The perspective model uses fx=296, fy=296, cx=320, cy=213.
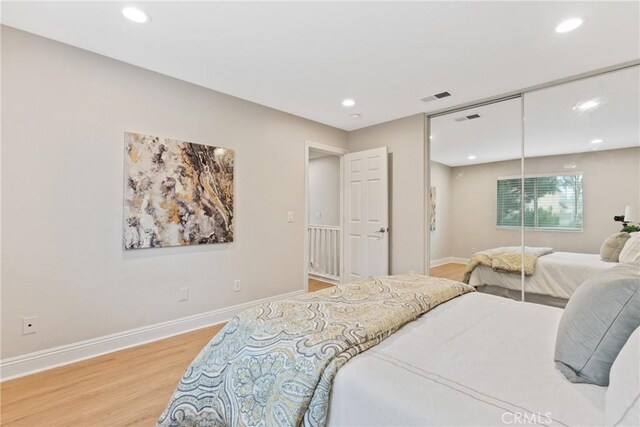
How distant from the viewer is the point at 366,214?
4.23 m

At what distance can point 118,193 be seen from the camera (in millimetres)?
2527

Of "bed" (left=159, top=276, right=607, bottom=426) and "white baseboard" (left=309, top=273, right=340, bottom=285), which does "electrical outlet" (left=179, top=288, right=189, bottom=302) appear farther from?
"white baseboard" (left=309, top=273, right=340, bottom=285)

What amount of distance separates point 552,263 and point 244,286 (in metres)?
3.19

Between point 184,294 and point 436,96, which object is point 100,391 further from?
point 436,96

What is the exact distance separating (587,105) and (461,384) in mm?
3103

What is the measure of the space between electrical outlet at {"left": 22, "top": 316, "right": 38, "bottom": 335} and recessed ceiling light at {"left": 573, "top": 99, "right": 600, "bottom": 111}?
486 centimetres

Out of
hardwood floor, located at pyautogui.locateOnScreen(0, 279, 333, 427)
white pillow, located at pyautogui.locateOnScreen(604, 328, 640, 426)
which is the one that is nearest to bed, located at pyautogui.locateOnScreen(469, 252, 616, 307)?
white pillow, located at pyautogui.locateOnScreen(604, 328, 640, 426)

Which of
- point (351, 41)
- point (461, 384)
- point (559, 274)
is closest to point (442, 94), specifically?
point (351, 41)

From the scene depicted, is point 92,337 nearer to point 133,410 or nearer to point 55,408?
point 55,408

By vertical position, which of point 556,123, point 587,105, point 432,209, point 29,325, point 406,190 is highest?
point 587,105

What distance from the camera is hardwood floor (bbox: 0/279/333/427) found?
5.56ft

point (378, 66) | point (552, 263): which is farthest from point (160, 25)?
point (552, 263)

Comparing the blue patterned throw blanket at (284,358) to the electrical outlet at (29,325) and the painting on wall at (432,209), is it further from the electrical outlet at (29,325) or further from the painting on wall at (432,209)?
the painting on wall at (432,209)

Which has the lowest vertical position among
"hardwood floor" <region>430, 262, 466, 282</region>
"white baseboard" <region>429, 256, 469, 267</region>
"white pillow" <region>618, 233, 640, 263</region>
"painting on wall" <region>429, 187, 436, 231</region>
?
"hardwood floor" <region>430, 262, 466, 282</region>
